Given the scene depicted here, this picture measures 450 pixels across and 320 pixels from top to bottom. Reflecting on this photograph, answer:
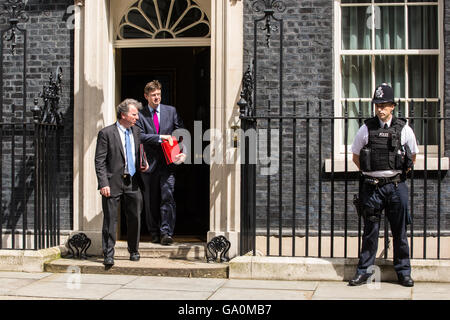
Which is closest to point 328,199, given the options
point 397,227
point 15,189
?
point 397,227

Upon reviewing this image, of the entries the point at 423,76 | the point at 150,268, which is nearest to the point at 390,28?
the point at 423,76

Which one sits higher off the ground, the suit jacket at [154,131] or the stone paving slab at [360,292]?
the suit jacket at [154,131]

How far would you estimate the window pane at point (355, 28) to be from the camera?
368 inches

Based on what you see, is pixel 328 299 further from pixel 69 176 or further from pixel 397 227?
pixel 69 176

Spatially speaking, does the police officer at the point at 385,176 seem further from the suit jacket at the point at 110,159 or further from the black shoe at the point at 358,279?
the suit jacket at the point at 110,159

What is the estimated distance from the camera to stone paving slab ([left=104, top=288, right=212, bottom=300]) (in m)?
7.05

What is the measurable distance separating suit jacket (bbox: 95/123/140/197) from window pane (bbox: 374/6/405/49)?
340 centimetres

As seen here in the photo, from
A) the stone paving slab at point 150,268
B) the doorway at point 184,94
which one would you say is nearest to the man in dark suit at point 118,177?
the stone paving slab at point 150,268

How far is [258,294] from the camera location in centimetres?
725

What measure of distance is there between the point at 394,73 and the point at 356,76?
1.50 feet

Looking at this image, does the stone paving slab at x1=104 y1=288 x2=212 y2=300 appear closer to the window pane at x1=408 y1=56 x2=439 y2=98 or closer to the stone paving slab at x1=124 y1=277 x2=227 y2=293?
the stone paving slab at x1=124 y1=277 x2=227 y2=293

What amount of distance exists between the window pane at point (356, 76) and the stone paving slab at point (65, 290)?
147 inches

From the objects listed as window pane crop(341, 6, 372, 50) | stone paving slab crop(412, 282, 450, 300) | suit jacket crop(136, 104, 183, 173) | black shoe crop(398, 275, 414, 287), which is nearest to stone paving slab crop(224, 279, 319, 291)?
black shoe crop(398, 275, 414, 287)

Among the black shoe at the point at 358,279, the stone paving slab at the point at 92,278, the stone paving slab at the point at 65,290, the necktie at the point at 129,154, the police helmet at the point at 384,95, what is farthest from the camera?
the necktie at the point at 129,154
